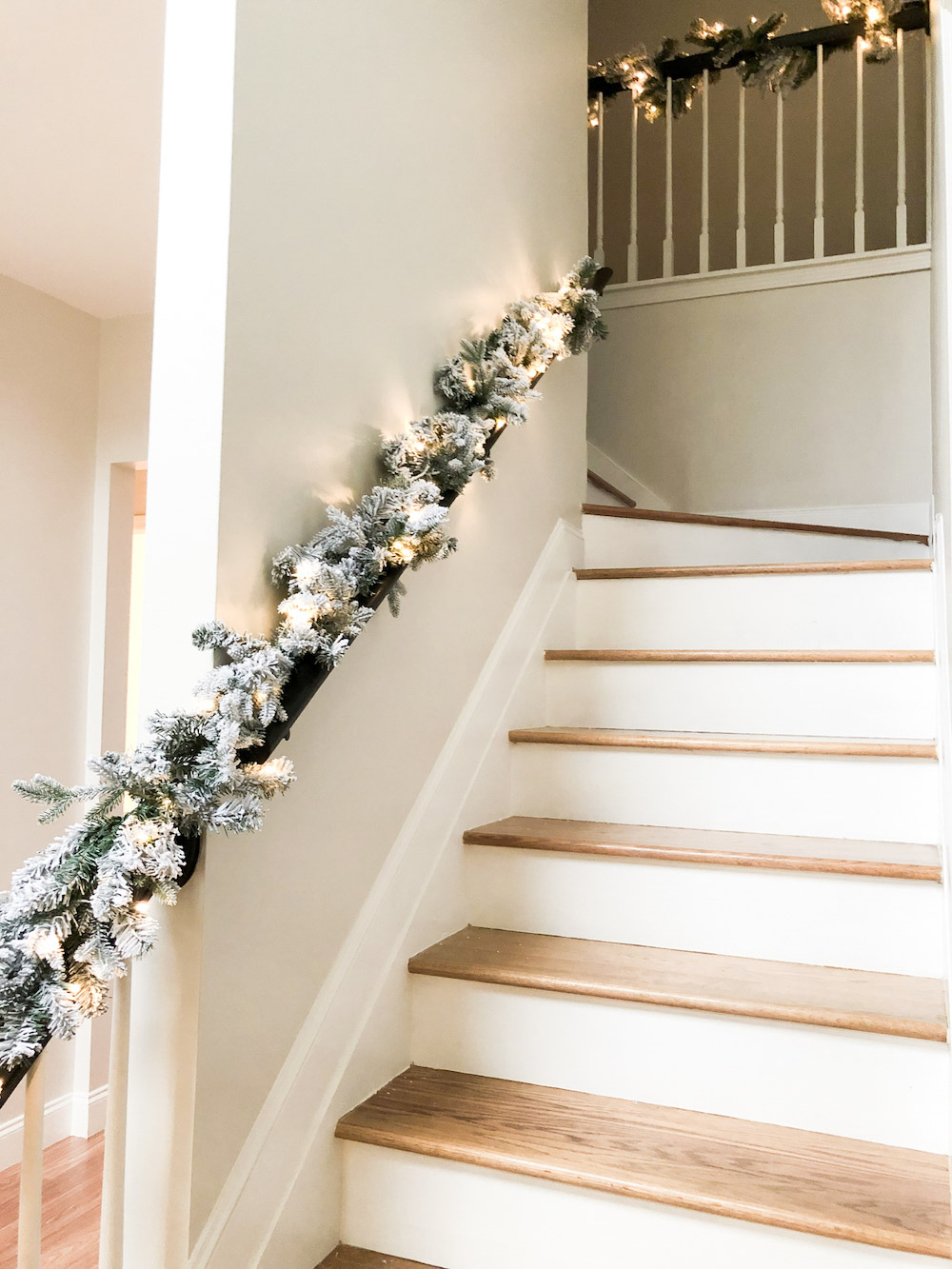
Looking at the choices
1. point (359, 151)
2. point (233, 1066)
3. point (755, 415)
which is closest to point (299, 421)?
point (359, 151)

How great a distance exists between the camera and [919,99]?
3.98 metres

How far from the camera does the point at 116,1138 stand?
45.3 inches

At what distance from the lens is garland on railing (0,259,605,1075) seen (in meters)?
1.01

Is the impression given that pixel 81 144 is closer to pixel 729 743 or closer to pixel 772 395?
pixel 729 743

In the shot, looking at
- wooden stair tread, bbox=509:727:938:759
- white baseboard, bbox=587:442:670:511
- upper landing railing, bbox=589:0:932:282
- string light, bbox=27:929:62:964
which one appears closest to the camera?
string light, bbox=27:929:62:964

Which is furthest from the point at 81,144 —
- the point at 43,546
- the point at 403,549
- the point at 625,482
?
the point at 625,482

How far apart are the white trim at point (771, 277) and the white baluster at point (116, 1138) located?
10.5 feet

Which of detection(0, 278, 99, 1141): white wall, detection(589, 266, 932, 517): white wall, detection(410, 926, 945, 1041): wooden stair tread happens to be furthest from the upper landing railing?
detection(410, 926, 945, 1041): wooden stair tread

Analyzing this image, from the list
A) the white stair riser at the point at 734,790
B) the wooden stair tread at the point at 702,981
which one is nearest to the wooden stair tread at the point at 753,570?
the white stair riser at the point at 734,790

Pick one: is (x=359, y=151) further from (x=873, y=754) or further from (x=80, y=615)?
(x=80, y=615)

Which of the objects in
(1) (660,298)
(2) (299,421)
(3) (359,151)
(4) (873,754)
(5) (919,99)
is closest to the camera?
(2) (299,421)

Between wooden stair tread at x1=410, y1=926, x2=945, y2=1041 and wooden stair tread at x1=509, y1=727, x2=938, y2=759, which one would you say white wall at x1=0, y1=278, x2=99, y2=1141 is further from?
wooden stair tread at x1=410, y1=926, x2=945, y2=1041

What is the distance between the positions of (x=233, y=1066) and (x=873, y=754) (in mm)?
1262

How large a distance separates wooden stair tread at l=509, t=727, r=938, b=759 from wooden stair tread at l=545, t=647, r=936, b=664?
0.55 feet
